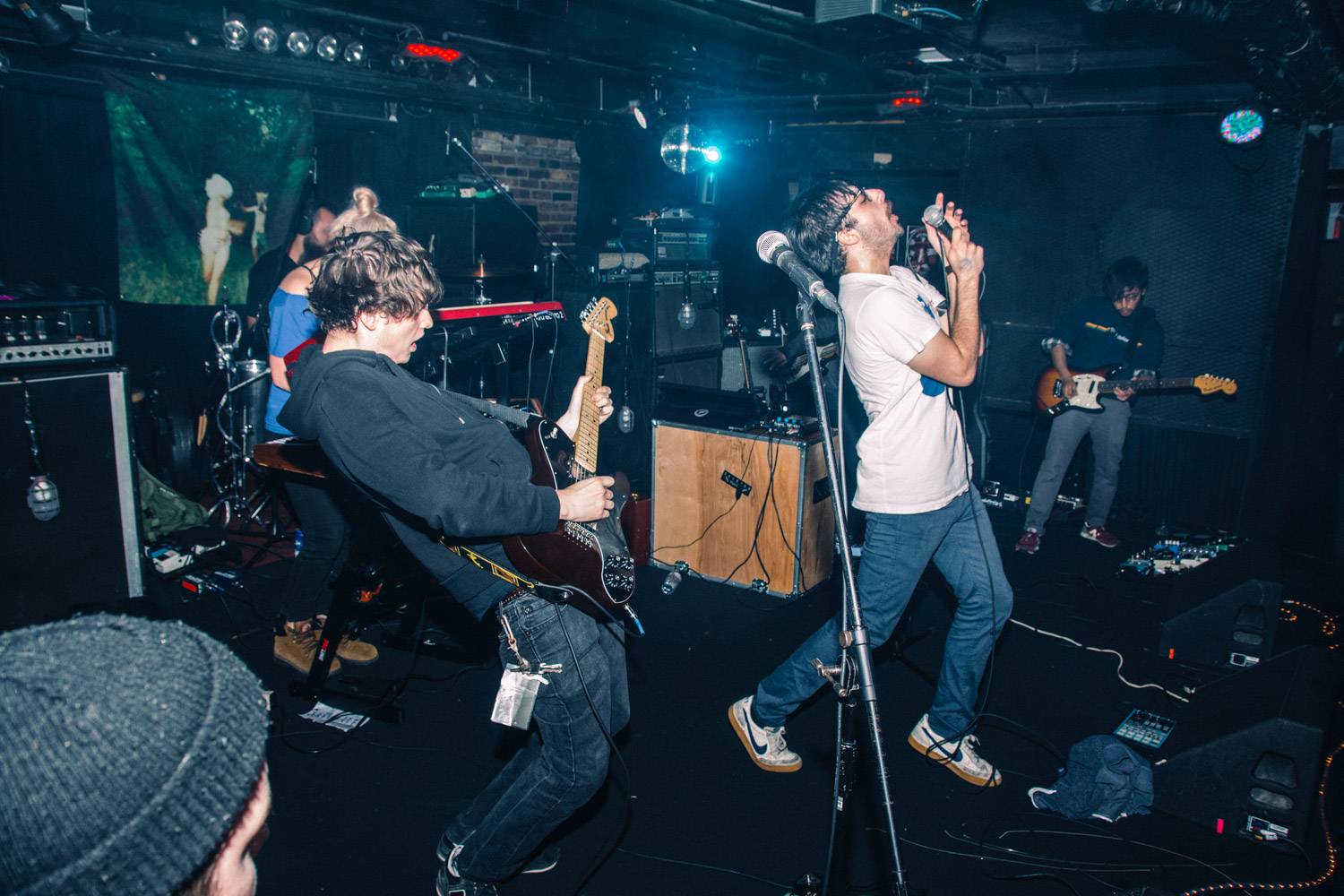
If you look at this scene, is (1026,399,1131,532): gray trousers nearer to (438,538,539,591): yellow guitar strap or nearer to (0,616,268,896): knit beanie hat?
(438,538,539,591): yellow guitar strap

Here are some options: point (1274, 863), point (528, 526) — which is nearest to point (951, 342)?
point (528, 526)

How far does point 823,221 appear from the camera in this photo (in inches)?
98.2

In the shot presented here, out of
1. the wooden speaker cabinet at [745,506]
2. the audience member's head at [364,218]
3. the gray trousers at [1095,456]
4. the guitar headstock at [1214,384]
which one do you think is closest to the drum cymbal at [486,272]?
the audience member's head at [364,218]

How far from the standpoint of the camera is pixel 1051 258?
6500 mm

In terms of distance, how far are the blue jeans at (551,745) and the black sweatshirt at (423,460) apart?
0.13 metres

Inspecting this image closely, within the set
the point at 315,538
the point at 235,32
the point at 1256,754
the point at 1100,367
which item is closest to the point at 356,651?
the point at 315,538

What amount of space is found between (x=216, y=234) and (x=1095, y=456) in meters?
6.05

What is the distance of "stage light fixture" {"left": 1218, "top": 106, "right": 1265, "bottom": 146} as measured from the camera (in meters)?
5.46

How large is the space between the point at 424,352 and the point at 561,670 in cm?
215

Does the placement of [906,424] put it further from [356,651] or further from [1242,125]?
[1242,125]

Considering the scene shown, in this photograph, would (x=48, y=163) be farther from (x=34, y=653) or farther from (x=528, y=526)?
(x=34, y=653)

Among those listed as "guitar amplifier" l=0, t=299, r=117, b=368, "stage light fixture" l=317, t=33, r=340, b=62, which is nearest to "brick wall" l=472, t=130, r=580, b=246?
"stage light fixture" l=317, t=33, r=340, b=62

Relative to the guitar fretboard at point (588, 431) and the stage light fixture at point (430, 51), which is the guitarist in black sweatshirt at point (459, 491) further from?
the stage light fixture at point (430, 51)

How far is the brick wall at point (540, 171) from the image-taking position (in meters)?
7.08
